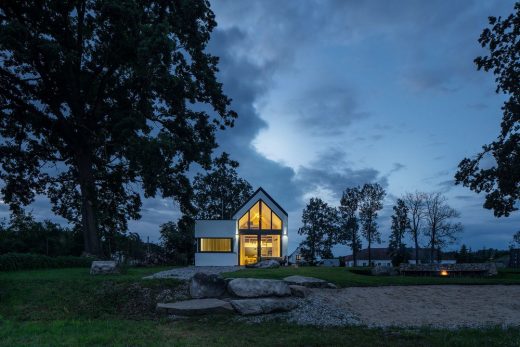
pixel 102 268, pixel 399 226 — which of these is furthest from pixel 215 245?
pixel 399 226

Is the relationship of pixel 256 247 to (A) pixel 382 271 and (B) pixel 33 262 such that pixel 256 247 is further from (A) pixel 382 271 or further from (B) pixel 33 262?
(B) pixel 33 262

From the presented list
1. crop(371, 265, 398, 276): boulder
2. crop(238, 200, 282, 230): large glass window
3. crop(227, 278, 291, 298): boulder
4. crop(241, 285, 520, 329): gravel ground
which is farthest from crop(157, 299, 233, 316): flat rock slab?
crop(238, 200, 282, 230): large glass window

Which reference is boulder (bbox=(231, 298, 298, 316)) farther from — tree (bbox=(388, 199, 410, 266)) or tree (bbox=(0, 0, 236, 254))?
tree (bbox=(388, 199, 410, 266))

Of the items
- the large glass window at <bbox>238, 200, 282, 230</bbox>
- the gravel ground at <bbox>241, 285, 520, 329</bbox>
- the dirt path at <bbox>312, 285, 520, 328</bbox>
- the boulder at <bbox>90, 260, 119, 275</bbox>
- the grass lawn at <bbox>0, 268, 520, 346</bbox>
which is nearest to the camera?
the grass lawn at <bbox>0, 268, 520, 346</bbox>

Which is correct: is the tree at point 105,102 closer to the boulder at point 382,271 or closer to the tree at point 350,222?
the boulder at point 382,271

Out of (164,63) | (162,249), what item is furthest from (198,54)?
(162,249)

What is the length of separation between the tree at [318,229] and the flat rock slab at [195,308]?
40.3 m

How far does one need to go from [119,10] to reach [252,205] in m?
18.6

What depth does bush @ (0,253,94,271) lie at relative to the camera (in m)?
16.8

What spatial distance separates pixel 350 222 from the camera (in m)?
51.2

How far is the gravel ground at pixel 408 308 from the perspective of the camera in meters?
10.1

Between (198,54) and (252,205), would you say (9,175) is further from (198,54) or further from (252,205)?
(252,205)

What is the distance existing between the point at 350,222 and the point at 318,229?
421cm

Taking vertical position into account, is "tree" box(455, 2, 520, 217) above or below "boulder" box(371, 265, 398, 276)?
above
